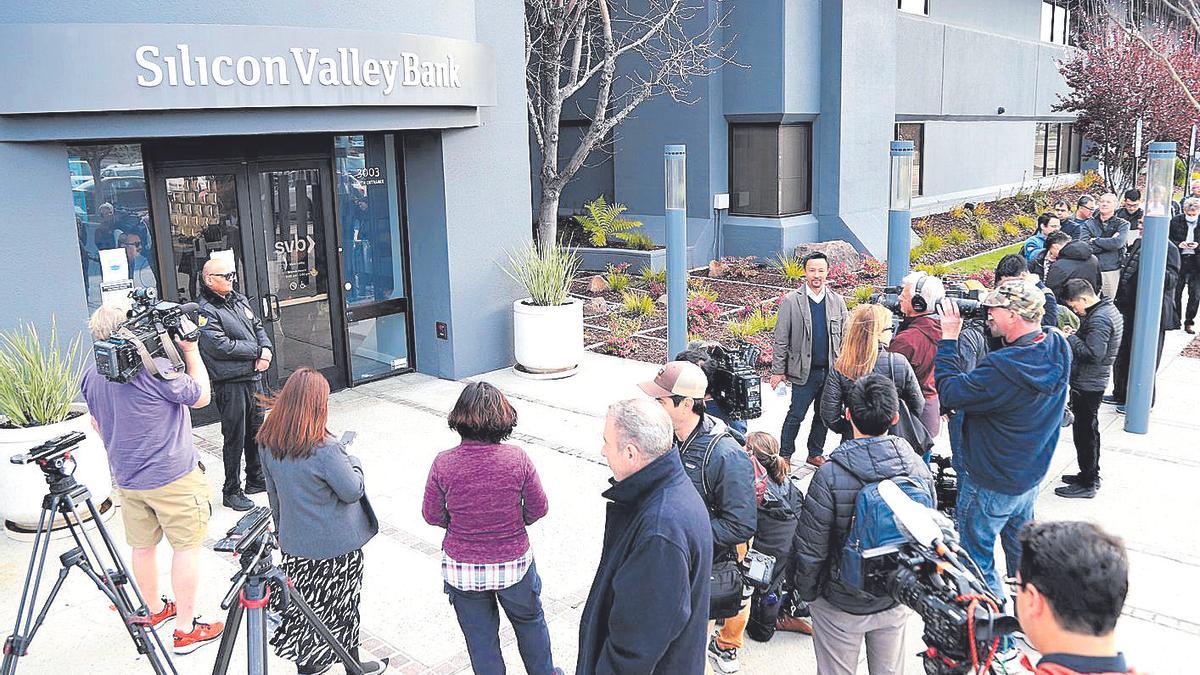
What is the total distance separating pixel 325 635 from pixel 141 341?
5.97 feet

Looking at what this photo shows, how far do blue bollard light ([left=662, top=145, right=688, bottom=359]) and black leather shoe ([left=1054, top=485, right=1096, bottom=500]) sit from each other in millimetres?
3417

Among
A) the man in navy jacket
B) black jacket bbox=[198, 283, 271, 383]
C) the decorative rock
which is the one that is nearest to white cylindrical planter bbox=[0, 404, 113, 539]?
black jacket bbox=[198, 283, 271, 383]

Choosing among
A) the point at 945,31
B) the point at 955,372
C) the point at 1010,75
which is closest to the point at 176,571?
the point at 955,372

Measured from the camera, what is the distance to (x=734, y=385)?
5.30m

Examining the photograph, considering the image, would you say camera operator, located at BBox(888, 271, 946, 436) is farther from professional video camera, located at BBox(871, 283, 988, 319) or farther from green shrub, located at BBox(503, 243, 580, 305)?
green shrub, located at BBox(503, 243, 580, 305)

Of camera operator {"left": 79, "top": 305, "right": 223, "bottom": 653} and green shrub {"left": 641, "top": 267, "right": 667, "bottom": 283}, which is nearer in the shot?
camera operator {"left": 79, "top": 305, "right": 223, "bottom": 653}

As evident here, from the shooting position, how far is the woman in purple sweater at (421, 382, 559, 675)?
4160 millimetres

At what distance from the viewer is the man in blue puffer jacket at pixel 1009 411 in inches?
189

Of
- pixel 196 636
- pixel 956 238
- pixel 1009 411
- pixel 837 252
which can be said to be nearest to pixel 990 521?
pixel 1009 411

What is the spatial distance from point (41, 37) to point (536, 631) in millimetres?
6007

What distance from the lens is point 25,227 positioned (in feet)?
25.3

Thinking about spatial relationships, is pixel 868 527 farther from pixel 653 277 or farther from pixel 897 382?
pixel 653 277

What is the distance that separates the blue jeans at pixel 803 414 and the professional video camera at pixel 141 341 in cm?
453

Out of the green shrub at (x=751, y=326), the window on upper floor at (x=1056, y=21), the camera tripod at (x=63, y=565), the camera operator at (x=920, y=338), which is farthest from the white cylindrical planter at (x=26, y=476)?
the window on upper floor at (x=1056, y=21)
